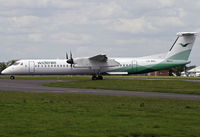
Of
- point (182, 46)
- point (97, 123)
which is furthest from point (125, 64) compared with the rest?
point (97, 123)

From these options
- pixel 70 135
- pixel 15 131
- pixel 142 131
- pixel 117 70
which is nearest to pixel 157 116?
pixel 142 131

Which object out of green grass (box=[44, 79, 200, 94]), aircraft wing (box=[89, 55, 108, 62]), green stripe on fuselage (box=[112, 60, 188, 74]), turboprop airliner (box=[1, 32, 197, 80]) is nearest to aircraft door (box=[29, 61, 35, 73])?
turboprop airliner (box=[1, 32, 197, 80])

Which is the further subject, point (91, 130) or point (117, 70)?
point (117, 70)

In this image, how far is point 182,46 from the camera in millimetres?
49906

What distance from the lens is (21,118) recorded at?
13195 millimetres

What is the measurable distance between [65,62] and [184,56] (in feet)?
57.4

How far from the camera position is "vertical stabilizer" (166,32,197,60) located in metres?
49.8

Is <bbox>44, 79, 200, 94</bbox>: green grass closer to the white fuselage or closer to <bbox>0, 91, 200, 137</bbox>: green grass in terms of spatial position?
the white fuselage

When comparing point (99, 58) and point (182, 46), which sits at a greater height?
point (182, 46)

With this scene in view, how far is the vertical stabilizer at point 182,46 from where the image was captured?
49.8 m

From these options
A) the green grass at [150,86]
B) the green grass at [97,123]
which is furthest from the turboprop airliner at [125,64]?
the green grass at [97,123]

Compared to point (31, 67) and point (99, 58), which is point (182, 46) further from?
point (31, 67)

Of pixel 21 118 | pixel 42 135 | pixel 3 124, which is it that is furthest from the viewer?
pixel 21 118

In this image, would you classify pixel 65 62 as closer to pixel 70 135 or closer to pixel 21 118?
pixel 21 118
